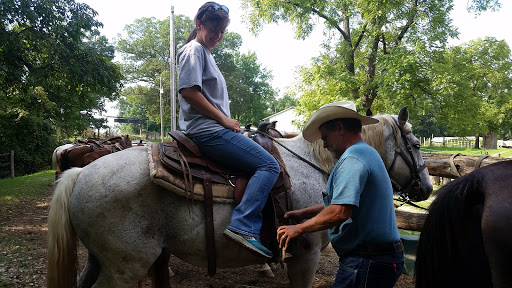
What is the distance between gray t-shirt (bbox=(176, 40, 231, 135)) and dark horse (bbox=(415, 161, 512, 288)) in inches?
67.6

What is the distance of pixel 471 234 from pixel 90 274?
9.29 feet

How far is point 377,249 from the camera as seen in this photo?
1.93 m

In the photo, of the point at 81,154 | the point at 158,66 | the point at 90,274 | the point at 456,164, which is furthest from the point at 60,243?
the point at 158,66

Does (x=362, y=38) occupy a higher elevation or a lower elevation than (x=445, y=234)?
higher

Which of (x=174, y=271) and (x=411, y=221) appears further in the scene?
(x=174, y=271)

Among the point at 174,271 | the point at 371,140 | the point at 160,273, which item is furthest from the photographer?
the point at 174,271

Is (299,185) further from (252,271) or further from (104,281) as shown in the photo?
(252,271)

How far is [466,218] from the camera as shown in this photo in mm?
1744

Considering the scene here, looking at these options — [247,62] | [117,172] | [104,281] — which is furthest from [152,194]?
[247,62]

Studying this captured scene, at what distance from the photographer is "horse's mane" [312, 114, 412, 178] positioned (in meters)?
3.25

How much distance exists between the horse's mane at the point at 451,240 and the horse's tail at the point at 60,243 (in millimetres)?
2483

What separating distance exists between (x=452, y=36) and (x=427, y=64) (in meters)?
4.08

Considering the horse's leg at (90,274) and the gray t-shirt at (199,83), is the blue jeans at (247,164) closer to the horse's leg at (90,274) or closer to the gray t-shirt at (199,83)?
the gray t-shirt at (199,83)

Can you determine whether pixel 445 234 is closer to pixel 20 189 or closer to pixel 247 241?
pixel 247 241
